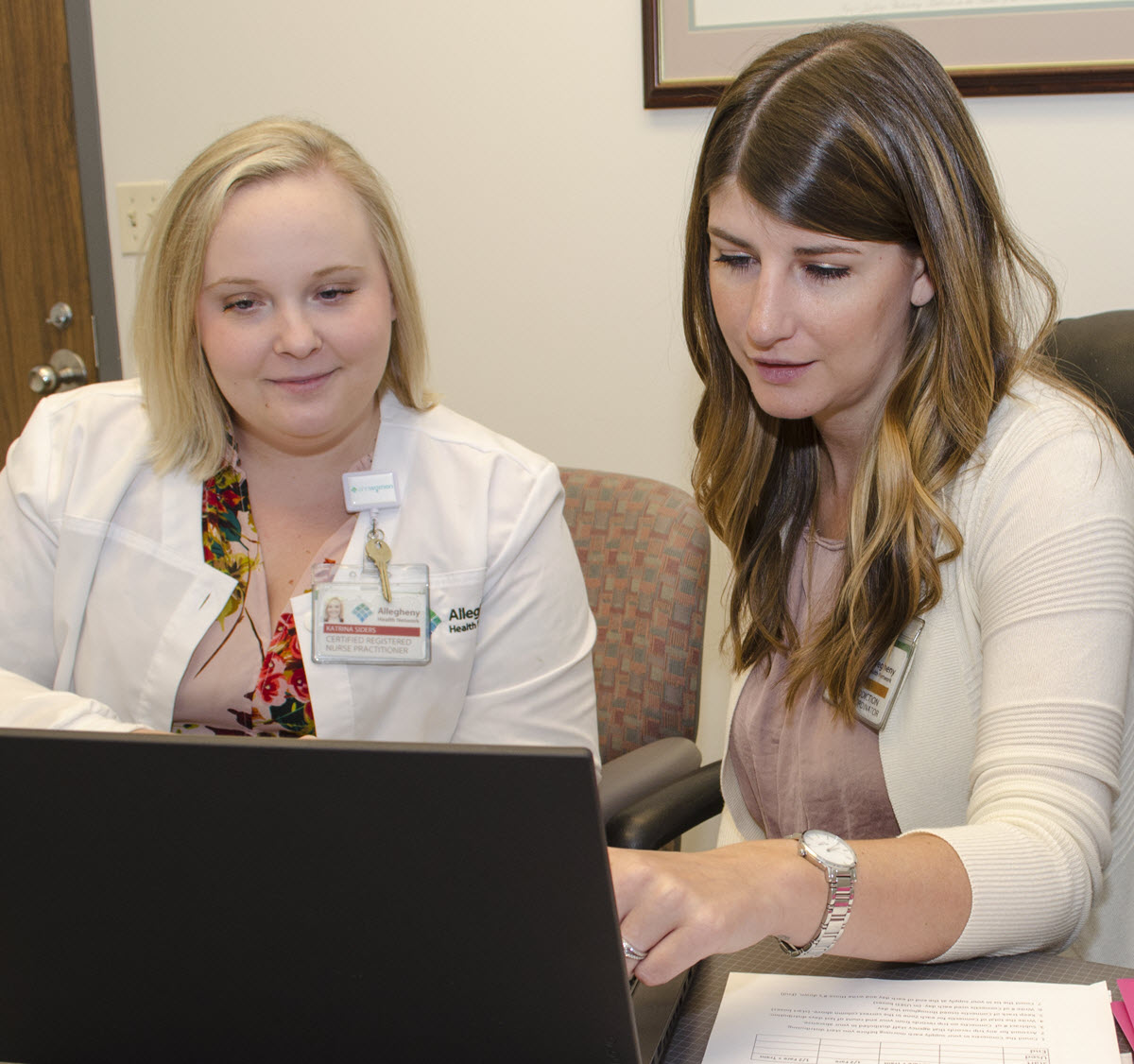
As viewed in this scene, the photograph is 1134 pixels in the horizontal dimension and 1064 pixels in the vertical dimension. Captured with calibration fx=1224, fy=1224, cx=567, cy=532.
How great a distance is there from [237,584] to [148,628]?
0.12m

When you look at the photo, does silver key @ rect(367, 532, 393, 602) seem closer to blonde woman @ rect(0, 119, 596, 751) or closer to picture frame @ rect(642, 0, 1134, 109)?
blonde woman @ rect(0, 119, 596, 751)

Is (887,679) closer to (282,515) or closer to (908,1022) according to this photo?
(908,1022)

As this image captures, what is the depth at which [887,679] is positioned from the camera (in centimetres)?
127

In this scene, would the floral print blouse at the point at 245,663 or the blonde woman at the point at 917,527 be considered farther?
the floral print blouse at the point at 245,663

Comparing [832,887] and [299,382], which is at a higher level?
[299,382]

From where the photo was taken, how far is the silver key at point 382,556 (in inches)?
57.1

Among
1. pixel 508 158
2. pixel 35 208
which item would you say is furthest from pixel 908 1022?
pixel 35 208

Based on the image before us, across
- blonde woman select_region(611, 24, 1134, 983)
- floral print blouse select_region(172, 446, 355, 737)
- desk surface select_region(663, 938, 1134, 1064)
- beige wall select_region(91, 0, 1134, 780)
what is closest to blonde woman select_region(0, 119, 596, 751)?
floral print blouse select_region(172, 446, 355, 737)

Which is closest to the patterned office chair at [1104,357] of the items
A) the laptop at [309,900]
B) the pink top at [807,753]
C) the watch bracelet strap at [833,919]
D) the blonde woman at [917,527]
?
the blonde woman at [917,527]

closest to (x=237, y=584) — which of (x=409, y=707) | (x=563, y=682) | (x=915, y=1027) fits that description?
(x=409, y=707)

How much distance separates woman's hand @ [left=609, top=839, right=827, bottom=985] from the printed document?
0.05 meters

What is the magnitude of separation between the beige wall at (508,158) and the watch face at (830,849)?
1431mm

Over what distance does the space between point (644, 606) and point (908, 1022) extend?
912mm

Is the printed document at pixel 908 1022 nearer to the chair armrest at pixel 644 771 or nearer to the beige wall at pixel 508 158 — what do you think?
the chair armrest at pixel 644 771
